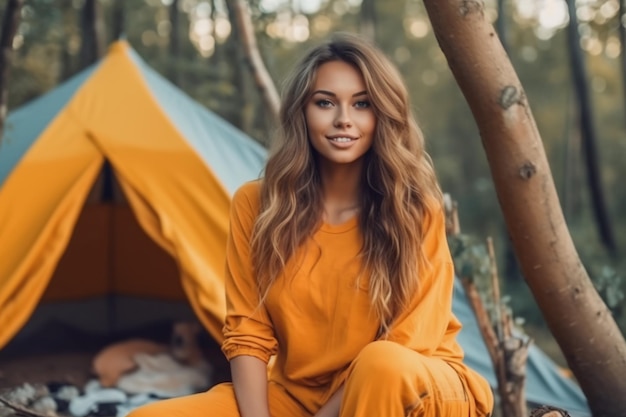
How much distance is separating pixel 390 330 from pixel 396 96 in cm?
56

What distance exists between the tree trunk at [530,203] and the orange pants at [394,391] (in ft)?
2.47

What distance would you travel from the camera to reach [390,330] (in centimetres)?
205

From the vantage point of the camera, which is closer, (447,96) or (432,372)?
Result: (432,372)

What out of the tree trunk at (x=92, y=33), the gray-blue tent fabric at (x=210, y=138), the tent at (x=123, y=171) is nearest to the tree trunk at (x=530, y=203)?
the tent at (x=123, y=171)

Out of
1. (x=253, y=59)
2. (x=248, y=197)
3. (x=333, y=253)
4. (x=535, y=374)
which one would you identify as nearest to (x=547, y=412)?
(x=333, y=253)

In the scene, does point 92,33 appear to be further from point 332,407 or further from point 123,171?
point 332,407

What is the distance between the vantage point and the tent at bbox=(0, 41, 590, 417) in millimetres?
3648

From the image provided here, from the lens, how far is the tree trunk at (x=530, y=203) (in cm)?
247

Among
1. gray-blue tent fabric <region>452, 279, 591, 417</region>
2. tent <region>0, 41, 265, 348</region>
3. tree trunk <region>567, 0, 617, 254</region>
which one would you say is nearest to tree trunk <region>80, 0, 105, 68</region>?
tent <region>0, 41, 265, 348</region>

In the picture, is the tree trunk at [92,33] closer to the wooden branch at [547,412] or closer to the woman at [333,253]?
the woman at [333,253]

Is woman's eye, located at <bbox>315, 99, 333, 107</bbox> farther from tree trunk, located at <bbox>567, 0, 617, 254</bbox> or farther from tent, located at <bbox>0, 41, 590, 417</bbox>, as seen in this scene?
tree trunk, located at <bbox>567, 0, 617, 254</bbox>

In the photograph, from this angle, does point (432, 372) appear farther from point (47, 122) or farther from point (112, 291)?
point (112, 291)

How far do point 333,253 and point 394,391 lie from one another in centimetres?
46

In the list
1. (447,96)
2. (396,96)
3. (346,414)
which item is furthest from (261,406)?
(447,96)
